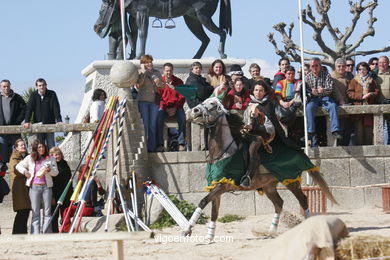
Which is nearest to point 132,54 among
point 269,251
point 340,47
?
point 269,251

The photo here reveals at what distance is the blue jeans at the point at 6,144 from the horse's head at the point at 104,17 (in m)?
3.45

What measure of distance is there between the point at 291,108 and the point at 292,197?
1570 mm

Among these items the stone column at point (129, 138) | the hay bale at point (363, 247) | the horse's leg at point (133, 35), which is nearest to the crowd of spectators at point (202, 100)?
the stone column at point (129, 138)

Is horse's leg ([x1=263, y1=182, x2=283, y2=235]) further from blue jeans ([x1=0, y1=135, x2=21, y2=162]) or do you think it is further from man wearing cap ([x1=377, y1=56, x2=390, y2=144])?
blue jeans ([x1=0, y1=135, x2=21, y2=162])

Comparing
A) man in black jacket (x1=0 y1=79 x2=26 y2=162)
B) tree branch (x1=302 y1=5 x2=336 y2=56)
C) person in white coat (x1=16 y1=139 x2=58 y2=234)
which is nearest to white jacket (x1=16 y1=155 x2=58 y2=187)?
person in white coat (x1=16 y1=139 x2=58 y2=234)

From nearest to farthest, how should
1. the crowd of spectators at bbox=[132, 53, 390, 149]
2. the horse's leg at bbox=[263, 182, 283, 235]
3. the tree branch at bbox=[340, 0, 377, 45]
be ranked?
the horse's leg at bbox=[263, 182, 283, 235] < the crowd of spectators at bbox=[132, 53, 390, 149] < the tree branch at bbox=[340, 0, 377, 45]

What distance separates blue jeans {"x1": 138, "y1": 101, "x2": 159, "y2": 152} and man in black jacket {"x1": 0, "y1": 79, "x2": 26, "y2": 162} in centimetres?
225

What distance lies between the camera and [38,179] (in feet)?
50.3

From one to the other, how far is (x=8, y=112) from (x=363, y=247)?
9870 mm

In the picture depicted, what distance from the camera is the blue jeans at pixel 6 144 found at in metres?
17.4

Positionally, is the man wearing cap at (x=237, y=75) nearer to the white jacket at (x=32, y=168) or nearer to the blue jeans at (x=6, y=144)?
the white jacket at (x=32, y=168)

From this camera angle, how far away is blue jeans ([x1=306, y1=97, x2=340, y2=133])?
17.1 meters

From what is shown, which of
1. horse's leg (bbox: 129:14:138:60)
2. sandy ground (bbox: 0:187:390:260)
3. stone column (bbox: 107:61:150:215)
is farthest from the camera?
horse's leg (bbox: 129:14:138:60)

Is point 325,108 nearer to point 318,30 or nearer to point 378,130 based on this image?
point 378,130
